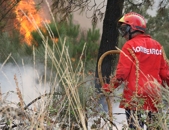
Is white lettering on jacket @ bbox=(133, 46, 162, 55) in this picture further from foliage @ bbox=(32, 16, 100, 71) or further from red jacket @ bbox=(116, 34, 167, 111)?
foliage @ bbox=(32, 16, 100, 71)

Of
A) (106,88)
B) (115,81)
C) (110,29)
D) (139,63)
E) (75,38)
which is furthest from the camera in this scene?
(75,38)

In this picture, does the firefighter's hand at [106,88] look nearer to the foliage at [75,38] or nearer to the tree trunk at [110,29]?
the tree trunk at [110,29]

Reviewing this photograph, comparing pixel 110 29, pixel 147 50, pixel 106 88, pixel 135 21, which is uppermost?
pixel 110 29

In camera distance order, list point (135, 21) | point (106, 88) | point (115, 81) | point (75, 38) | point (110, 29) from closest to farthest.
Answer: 1. point (106, 88)
2. point (115, 81)
3. point (135, 21)
4. point (110, 29)
5. point (75, 38)

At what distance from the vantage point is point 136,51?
139 inches

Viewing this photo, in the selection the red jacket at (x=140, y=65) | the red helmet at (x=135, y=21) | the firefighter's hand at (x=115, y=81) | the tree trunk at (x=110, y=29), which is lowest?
the firefighter's hand at (x=115, y=81)

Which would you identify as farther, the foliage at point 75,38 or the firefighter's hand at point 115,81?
the foliage at point 75,38

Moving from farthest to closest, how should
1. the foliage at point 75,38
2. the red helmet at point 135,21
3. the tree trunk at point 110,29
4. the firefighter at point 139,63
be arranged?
the foliage at point 75,38 < the tree trunk at point 110,29 < the red helmet at point 135,21 < the firefighter at point 139,63

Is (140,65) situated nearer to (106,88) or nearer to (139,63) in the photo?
(139,63)

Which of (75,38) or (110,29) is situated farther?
(75,38)

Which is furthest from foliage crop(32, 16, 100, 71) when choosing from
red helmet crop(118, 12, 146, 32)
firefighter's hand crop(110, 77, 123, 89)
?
firefighter's hand crop(110, 77, 123, 89)

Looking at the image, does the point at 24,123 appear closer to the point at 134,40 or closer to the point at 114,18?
the point at 134,40

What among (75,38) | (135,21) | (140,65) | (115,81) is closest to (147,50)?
(140,65)

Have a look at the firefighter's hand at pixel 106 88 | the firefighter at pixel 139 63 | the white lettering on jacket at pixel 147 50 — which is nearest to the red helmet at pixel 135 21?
the firefighter at pixel 139 63
